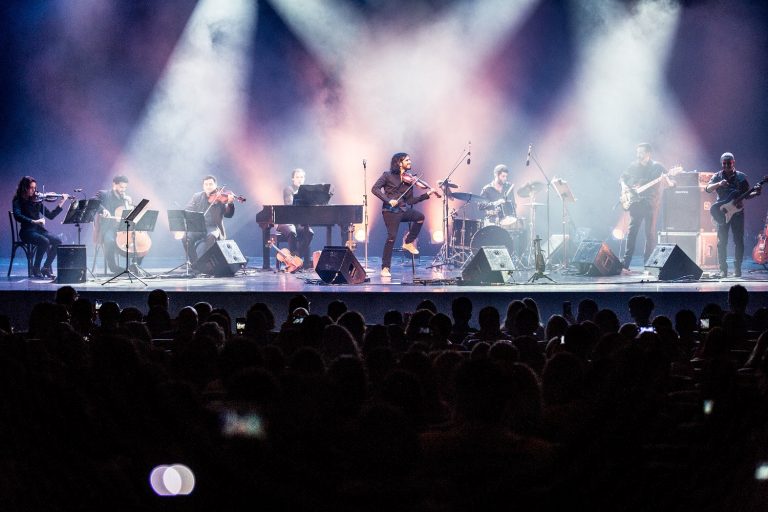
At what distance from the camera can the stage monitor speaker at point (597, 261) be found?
38.0ft

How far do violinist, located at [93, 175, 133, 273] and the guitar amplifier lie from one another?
8.91 metres

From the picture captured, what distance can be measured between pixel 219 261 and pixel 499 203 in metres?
4.87

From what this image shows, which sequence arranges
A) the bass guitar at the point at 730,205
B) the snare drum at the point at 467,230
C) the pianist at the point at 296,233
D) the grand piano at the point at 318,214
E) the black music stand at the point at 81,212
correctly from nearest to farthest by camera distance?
the black music stand at the point at 81,212 < the bass guitar at the point at 730,205 < the grand piano at the point at 318,214 < the pianist at the point at 296,233 < the snare drum at the point at 467,230

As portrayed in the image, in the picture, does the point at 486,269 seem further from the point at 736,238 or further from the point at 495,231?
the point at 736,238

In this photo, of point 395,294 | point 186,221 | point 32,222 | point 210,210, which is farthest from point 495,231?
point 32,222

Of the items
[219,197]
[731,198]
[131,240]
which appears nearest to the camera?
[731,198]

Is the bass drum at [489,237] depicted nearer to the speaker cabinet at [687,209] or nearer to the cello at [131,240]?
the speaker cabinet at [687,209]

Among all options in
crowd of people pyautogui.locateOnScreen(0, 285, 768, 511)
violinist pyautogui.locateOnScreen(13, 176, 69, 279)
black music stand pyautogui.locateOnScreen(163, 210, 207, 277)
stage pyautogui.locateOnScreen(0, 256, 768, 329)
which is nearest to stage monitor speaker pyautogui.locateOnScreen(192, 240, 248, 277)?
black music stand pyautogui.locateOnScreen(163, 210, 207, 277)

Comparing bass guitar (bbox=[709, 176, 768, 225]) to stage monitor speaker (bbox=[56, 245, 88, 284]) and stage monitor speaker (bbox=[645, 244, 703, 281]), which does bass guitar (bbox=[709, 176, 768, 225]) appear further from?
stage monitor speaker (bbox=[56, 245, 88, 284])

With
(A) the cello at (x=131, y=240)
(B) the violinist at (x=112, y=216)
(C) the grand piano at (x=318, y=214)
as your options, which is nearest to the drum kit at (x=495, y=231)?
(C) the grand piano at (x=318, y=214)

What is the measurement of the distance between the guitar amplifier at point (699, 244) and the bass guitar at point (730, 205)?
1.88m

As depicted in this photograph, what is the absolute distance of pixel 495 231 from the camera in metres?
12.9

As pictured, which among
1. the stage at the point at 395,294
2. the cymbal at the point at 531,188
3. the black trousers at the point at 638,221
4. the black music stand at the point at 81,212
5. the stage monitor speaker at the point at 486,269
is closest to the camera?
the stage at the point at 395,294

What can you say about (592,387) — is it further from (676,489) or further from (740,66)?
(740,66)
